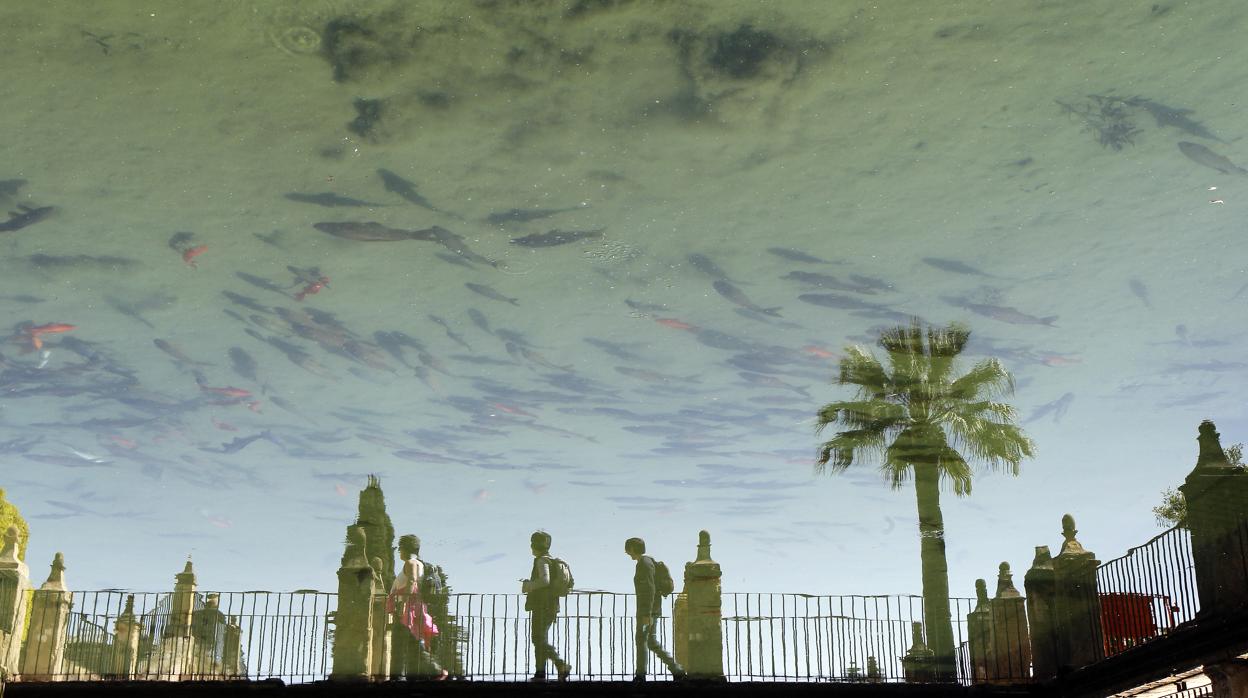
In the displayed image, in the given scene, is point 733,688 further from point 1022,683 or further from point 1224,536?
point 1224,536

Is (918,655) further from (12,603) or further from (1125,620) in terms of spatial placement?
(12,603)

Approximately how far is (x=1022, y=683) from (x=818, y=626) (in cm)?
315

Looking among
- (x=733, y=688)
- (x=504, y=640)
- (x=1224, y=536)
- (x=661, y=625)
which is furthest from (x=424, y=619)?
(x=1224, y=536)

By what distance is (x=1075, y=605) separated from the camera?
52.6 feet

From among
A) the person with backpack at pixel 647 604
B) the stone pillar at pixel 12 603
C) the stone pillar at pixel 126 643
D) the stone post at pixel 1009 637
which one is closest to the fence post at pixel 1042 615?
the stone post at pixel 1009 637

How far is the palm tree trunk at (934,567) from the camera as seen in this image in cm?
2170

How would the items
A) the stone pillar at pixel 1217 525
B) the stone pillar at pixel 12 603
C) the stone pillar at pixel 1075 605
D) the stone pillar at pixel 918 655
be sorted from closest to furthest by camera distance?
the stone pillar at pixel 1217 525 → the stone pillar at pixel 1075 605 → the stone pillar at pixel 12 603 → the stone pillar at pixel 918 655

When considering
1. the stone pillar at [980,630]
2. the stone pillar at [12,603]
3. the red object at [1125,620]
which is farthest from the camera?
the stone pillar at [980,630]

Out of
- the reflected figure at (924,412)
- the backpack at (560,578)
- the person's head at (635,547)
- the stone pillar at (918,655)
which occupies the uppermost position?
the reflected figure at (924,412)

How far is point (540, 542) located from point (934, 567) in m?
10.2

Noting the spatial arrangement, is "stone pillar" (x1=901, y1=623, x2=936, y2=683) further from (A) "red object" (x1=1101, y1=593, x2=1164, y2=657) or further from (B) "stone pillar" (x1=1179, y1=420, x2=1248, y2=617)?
(B) "stone pillar" (x1=1179, y1=420, x2=1248, y2=617)

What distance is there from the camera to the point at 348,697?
646 inches

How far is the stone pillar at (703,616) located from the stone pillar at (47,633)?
→ 31.8 ft

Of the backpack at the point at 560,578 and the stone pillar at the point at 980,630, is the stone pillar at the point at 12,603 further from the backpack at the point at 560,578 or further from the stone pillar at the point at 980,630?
the stone pillar at the point at 980,630
